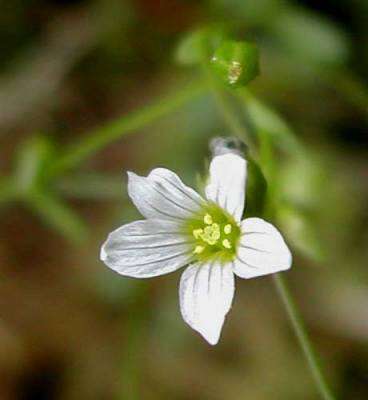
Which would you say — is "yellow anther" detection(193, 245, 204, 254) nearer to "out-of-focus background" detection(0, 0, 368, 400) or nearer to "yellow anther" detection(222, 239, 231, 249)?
"yellow anther" detection(222, 239, 231, 249)

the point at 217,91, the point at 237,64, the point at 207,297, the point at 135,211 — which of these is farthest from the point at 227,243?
the point at 135,211

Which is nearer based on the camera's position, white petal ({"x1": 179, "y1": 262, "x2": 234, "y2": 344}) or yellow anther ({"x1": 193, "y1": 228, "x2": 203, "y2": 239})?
white petal ({"x1": 179, "y1": 262, "x2": 234, "y2": 344})

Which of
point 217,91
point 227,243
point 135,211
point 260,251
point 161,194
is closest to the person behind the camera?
point 260,251

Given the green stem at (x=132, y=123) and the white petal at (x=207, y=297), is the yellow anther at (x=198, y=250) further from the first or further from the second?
the green stem at (x=132, y=123)

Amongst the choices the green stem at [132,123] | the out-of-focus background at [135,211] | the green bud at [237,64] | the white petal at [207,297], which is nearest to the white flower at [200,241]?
the white petal at [207,297]

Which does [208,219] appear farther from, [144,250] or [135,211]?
[135,211]

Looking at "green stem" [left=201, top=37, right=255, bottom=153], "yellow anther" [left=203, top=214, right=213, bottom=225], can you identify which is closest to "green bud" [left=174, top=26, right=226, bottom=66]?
"green stem" [left=201, top=37, right=255, bottom=153]
